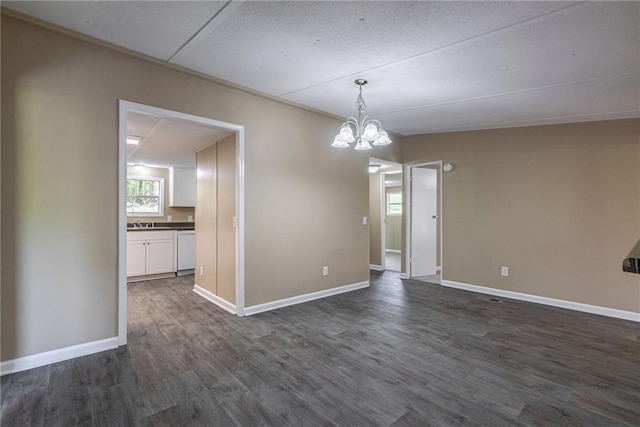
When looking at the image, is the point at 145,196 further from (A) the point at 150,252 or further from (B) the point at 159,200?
(A) the point at 150,252

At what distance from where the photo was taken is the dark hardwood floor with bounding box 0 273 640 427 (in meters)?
1.93

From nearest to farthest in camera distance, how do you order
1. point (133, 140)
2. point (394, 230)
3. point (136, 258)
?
point (133, 140) < point (136, 258) < point (394, 230)

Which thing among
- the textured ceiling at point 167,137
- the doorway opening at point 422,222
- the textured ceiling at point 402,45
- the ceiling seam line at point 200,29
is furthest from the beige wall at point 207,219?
the doorway opening at point 422,222

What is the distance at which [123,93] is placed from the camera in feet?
9.13

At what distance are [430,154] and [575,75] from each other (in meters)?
2.61

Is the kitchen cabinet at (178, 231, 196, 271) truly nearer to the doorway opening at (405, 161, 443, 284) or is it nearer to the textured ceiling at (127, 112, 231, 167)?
the textured ceiling at (127, 112, 231, 167)

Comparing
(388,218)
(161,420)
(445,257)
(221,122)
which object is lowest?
(161,420)

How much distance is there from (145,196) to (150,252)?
1940mm

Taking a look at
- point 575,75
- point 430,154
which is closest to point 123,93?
point 575,75

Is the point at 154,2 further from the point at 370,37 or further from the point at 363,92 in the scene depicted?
the point at 363,92

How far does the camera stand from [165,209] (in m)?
7.03

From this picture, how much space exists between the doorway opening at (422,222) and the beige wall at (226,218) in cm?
328

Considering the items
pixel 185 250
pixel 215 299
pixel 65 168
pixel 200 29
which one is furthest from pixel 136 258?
pixel 200 29

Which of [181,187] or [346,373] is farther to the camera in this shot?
[181,187]
